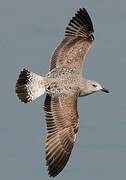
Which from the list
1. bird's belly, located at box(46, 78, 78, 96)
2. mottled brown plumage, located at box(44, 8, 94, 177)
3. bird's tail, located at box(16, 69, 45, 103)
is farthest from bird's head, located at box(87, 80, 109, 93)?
bird's tail, located at box(16, 69, 45, 103)

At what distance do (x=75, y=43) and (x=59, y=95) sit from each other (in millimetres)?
2651

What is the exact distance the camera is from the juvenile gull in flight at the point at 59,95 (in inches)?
1011

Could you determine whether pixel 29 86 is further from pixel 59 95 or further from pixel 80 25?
pixel 80 25

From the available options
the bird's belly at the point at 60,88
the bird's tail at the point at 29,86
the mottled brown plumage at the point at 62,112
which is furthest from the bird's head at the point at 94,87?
the bird's tail at the point at 29,86

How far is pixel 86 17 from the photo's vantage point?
2898 centimetres

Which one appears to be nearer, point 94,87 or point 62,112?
point 62,112

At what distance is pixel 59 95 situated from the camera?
26.2 meters

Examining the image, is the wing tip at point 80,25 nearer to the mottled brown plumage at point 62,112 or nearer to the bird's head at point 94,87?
the mottled brown plumage at point 62,112

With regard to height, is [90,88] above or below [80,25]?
below

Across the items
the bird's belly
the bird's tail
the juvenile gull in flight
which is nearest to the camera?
the juvenile gull in flight

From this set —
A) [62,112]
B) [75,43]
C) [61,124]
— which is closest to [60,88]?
[62,112]

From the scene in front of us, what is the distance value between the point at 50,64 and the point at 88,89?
1.27 m

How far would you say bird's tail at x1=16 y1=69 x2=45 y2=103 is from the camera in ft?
86.3

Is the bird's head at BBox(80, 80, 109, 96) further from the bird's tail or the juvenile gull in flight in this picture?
the bird's tail
